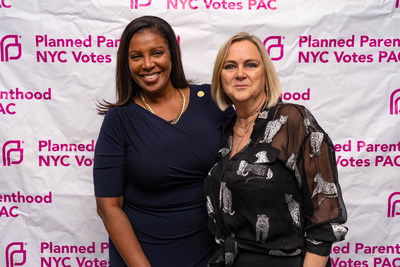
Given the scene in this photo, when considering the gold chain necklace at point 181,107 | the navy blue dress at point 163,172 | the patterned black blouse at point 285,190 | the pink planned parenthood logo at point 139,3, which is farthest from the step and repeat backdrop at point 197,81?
the patterned black blouse at point 285,190

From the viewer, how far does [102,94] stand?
188 centimetres

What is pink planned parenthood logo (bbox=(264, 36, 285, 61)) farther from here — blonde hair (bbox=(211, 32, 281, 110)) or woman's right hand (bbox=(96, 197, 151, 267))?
woman's right hand (bbox=(96, 197, 151, 267))

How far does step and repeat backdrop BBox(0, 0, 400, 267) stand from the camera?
5.97 feet

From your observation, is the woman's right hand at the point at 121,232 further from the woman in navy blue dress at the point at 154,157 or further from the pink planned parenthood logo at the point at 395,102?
the pink planned parenthood logo at the point at 395,102

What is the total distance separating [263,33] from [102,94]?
0.81m

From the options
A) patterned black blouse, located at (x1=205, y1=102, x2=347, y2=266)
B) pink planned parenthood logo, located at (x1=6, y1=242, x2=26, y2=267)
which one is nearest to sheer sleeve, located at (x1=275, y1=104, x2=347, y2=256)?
patterned black blouse, located at (x1=205, y1=102, x2=347, y2=266)

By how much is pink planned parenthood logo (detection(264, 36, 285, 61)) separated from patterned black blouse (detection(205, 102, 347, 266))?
0.80m

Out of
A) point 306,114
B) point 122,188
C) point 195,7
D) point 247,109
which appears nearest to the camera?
point 306,114

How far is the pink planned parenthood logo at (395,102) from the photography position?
185 cm

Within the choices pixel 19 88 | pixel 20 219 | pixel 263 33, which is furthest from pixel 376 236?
pixel 19 88

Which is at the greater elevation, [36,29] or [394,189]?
[36,29]

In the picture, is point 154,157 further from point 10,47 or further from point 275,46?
point 10,47

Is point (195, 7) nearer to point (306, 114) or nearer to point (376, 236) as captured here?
point (306, 114)

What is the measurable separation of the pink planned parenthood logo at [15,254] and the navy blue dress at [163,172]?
85 centimetres
